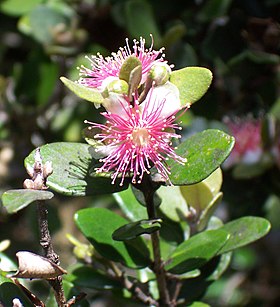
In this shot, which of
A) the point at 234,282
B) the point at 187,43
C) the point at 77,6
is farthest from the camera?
the point at 234,282

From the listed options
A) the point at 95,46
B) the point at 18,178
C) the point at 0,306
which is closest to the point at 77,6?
the point at 95,46

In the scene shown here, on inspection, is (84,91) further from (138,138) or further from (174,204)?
(174,204)

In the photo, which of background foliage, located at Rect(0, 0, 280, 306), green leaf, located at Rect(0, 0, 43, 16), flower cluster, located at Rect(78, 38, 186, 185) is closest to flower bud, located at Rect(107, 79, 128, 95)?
flower cluster, located at Rect(78, 38, 186, 185)

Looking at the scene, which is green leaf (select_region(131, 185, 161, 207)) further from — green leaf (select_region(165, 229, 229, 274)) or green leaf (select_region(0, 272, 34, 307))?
green leaf (select_region(0, 272, 34, 307))

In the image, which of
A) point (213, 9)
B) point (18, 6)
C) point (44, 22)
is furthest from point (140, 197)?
point (18, 6)

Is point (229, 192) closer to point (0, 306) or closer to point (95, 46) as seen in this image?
point (95, 46)
